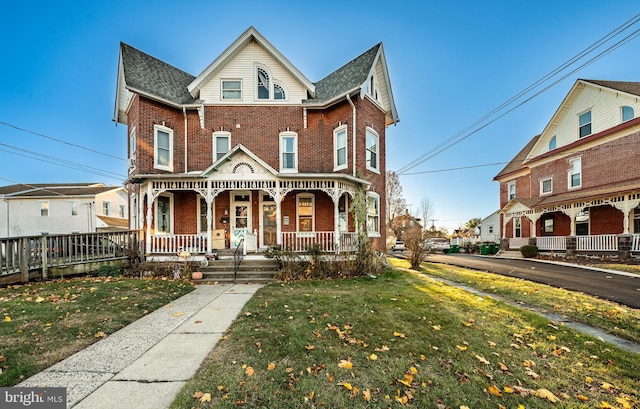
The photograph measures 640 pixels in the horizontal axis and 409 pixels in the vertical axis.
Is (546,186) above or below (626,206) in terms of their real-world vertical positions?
above

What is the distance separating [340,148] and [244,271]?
24.5 ft

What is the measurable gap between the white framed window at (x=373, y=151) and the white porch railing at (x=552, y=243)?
14.6m

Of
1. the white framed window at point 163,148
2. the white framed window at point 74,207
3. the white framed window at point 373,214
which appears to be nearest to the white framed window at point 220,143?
the white framed window at point 163,148

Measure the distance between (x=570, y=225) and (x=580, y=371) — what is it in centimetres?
2093

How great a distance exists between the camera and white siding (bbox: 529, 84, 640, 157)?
1628 cm

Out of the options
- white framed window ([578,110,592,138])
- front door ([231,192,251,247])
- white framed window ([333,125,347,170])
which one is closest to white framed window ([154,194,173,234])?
front door ([231,192,251,247])

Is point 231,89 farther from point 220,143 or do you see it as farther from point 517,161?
point 517,161

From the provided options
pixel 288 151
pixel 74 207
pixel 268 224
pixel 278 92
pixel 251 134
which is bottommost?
pixel 268 224

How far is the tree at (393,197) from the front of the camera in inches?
1631

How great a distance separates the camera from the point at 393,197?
42.1 metres

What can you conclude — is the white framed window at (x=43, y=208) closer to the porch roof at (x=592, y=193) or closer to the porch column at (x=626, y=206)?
the porch roof at (x=592, y=193)

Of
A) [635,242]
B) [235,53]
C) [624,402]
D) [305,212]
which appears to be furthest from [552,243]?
[235,53]

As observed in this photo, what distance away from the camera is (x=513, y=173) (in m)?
25.9

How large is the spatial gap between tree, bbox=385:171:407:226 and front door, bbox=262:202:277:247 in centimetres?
3061
